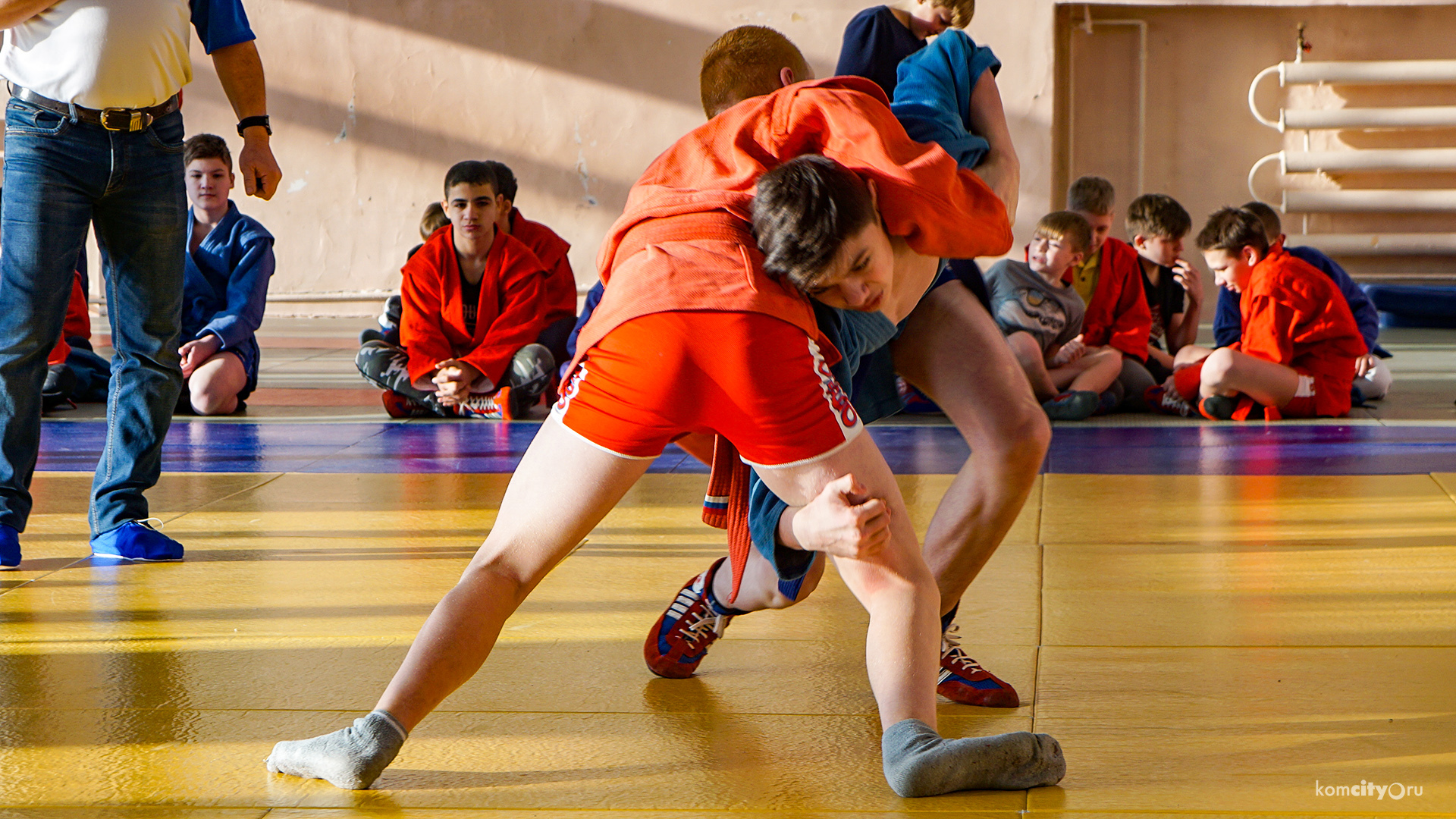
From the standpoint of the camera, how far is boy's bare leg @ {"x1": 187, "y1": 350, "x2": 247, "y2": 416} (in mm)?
5953

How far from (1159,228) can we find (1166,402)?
41.9 inches

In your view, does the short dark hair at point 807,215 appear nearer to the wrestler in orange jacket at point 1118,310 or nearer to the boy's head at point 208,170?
the wrestler in orange jacket at point 1118,310

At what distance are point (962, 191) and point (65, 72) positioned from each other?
215 cm

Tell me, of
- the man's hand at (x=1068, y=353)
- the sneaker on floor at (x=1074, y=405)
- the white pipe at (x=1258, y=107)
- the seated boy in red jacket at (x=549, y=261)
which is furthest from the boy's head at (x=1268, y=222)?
the white pipe at (x=1258, y=107)

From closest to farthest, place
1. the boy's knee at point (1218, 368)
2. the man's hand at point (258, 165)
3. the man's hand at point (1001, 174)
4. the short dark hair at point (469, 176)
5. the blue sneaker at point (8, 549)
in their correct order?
Result: the man's hand at point (1001, 174) → the blue sneaker at point (8, 549) → the man's hand at point (258, 165) → the boy's knee at point (1218, 368) → the short dark hair at point (469, 176)

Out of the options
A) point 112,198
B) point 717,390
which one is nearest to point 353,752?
point 717,390

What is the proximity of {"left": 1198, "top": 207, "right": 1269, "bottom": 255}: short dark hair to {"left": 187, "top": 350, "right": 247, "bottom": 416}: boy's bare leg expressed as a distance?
4.22 meters

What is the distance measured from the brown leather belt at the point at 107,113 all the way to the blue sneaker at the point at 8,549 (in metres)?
0.97

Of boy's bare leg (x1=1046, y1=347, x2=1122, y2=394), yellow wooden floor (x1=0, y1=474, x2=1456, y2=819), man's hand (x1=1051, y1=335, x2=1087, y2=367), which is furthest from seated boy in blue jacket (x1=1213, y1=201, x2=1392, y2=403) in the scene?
yellow wooden floor (x1=0, y1=474, x2=1456, y2=819)

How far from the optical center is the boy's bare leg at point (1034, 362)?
570cm

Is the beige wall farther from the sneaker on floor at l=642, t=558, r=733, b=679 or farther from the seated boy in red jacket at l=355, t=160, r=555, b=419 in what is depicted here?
the sneaker on floor at l=642, t=558, r=733, b=679

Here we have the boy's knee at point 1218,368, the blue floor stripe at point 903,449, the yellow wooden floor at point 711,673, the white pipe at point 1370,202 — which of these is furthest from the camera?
the white pipe at point 1370,202

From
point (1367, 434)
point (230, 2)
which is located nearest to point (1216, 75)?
point (1367, 434)

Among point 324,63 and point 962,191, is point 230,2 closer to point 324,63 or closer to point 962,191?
point 962,191
